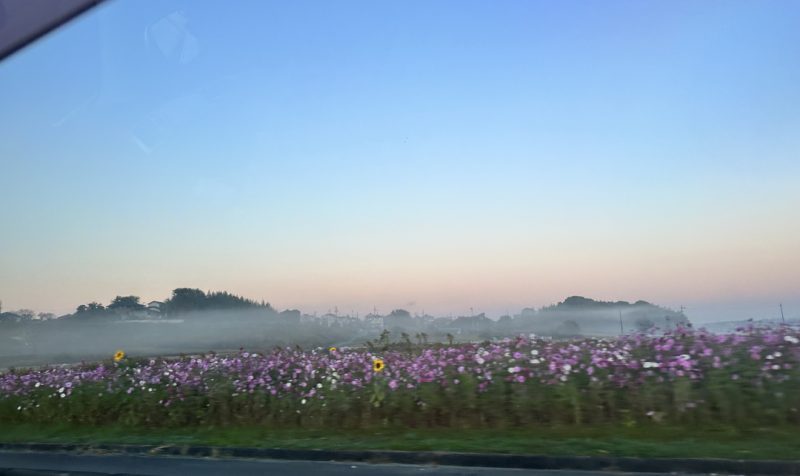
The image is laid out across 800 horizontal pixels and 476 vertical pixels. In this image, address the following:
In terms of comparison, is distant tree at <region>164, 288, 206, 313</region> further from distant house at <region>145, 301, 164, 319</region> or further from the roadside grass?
the roadside grass

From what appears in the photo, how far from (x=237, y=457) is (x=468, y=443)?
3905 mm

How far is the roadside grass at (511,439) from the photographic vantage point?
821cm

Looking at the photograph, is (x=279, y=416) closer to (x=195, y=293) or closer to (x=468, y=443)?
(x=468, y=443)

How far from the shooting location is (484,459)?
Answer: 865cm

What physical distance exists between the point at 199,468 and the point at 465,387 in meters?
4.76

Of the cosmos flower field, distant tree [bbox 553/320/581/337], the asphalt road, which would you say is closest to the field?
the cosmos flower field

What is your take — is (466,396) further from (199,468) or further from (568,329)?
(568,329)

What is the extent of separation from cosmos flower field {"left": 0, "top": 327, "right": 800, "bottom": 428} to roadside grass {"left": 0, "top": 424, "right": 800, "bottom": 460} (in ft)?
1.17

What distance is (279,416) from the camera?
12.2 meters

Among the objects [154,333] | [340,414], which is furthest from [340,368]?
[154,333]

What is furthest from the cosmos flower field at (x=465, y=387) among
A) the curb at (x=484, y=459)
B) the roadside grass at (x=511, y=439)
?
the curb at (x=484, y=459)

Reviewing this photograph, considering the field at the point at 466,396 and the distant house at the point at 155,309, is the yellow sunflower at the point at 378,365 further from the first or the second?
the distant house at the point at 155,309

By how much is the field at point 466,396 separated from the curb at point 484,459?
381 mm

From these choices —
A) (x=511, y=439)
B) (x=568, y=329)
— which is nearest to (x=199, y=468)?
(x=511, y=439)
